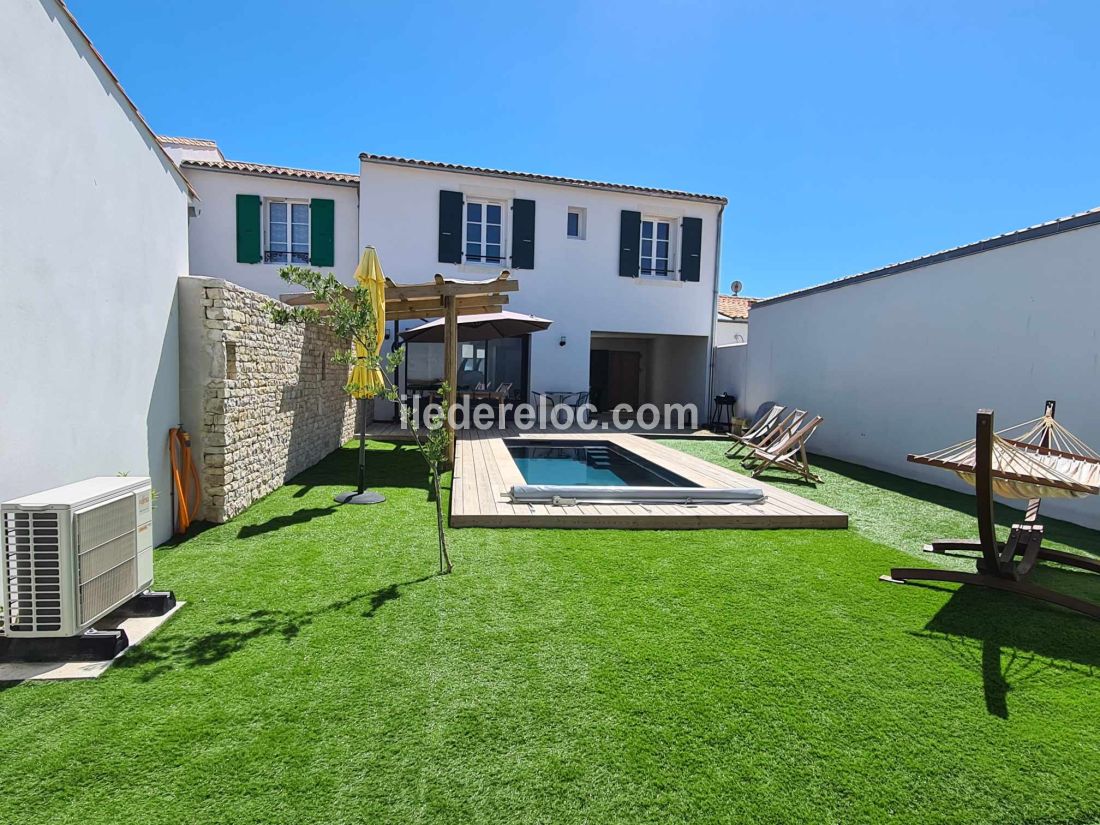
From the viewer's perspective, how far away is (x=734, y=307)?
20172 mm

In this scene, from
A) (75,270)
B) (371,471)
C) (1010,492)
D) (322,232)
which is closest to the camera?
(75,270)

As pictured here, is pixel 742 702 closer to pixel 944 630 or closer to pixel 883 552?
pixel 944 630

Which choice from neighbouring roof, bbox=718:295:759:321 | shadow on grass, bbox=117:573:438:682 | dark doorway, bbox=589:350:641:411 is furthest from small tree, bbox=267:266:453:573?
neighbouring roof, bbox=718:295:759:321

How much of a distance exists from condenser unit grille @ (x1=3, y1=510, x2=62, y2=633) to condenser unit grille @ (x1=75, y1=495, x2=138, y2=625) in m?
0.09

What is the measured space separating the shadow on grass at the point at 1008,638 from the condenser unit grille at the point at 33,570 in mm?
4719

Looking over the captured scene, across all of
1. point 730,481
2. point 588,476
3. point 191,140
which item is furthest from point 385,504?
point 191,140

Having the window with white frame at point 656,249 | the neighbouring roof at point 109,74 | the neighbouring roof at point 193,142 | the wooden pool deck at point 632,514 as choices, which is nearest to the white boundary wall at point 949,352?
the wooden pool deck at point 632,514

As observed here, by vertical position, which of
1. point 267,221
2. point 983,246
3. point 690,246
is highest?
point 690,246

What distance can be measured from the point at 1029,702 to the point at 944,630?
2.47ft

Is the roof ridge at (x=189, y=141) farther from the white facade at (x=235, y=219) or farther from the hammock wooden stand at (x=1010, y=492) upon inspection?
the hammock wooden stand at (x=1010, y=492)

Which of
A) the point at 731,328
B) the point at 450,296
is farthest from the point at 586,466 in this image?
the point at 731,328

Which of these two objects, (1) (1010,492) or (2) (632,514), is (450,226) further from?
(1) (1010,492)

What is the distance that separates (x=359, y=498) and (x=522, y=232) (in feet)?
31.5

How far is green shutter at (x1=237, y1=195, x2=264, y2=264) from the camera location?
12508 mm
